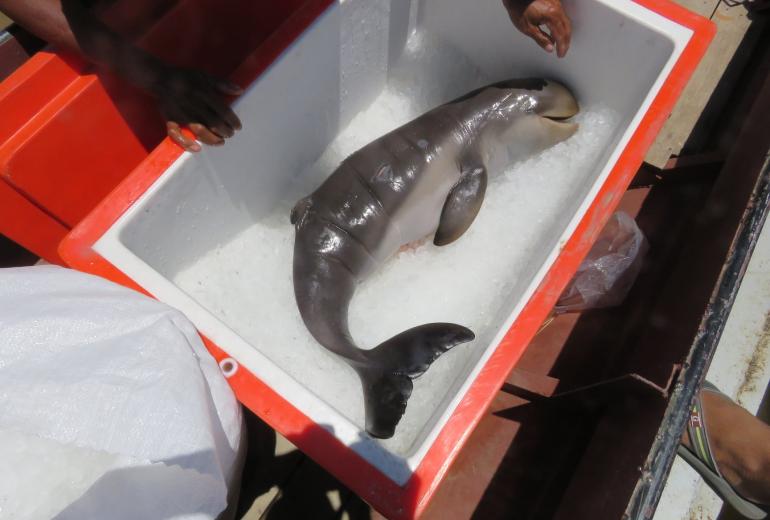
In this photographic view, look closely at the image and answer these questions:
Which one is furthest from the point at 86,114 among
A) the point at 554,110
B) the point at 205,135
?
the point at 554,110

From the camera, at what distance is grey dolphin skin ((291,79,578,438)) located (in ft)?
6.16

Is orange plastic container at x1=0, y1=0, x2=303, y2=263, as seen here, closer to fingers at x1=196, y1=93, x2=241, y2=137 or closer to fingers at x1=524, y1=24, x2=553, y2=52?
fingers at x1=196, y1=93, x2=241, y2=137

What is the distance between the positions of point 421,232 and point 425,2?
104 centimetres

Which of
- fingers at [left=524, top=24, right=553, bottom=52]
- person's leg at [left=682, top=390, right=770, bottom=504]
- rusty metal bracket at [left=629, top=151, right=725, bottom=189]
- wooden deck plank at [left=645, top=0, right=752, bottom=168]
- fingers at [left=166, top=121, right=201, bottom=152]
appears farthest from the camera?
wooden deck plank at [left=645, top=0, right=752, bottom=168]

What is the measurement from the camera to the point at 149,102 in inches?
71.1

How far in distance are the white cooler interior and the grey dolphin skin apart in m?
0.10

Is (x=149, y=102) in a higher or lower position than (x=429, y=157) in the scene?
lower

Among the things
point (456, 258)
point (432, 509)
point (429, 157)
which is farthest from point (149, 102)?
point (432, 509)

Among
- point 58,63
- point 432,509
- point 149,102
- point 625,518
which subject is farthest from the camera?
point 432,509

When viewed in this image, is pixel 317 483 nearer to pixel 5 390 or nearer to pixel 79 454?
pixel 79 454

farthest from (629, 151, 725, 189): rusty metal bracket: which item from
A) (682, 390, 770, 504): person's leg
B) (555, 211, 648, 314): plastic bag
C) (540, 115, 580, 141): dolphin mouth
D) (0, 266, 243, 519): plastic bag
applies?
(0, 266, 243, 519): plastic bag

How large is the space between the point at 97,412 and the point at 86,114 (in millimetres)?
986

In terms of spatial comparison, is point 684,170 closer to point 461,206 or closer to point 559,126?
point 559,126

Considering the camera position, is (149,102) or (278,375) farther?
(149,102)
